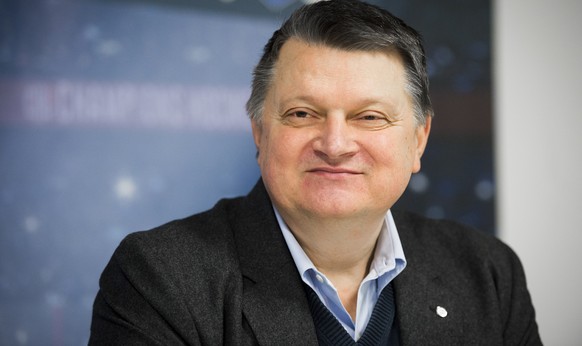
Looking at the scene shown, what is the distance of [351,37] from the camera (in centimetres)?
171

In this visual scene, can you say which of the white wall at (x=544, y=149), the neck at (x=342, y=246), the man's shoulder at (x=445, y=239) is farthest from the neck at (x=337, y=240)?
the white wall at (x=544, y=149)

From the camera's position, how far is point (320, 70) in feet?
5.60

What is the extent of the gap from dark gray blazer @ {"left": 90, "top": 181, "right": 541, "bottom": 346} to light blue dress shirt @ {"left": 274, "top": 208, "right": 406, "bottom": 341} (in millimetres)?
32

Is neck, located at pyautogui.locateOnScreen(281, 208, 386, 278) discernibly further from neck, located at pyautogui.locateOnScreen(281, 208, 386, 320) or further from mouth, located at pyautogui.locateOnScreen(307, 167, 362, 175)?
mouth, located at pyautogui.locateOnScreen(307, 167, 362, 175)

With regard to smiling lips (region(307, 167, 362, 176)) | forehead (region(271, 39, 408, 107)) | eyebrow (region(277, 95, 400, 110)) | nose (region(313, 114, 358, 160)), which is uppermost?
forehead (region(271, 39, 408, 107))

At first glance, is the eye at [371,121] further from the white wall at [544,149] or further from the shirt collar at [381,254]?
the white wall at [544,149]

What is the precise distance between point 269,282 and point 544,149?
89.0 inches

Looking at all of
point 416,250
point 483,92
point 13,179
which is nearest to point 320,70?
point 416,250

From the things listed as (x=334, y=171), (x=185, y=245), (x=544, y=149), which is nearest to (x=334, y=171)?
(x=334, y=171)

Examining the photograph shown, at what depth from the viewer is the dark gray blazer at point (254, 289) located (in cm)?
164

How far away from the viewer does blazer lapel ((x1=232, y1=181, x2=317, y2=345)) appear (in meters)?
1.70

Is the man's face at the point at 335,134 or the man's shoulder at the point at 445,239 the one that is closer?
the man's face at the point at 335,134

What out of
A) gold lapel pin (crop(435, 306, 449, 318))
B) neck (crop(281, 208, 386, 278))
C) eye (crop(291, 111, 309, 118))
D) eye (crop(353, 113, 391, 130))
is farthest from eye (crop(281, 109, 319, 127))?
gold lapel pin (crop(435, 306, 449, 318))

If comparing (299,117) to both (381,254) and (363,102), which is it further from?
(381,254)
